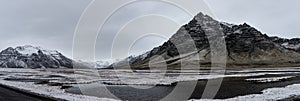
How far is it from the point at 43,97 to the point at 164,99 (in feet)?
43.7

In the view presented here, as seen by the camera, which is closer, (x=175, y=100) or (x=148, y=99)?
(x=175, y=100)

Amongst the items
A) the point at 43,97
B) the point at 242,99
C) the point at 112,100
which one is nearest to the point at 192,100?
the point at 242,99

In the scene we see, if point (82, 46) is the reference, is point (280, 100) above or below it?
below

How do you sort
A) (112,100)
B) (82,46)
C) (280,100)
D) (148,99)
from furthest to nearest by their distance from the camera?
(82,46) < (148,99) < (112,100) < (280,100)

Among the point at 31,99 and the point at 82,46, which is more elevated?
the point at 82,46

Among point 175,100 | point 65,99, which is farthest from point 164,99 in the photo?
point 65,99

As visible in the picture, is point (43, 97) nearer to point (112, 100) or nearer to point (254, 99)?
point (112, 100)

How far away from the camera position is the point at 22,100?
3161cm

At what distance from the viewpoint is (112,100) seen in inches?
1200

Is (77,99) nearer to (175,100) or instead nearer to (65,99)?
(65,99)

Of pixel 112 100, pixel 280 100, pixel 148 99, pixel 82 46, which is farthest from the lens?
pixel 82 46

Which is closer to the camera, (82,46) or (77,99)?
(77,99)

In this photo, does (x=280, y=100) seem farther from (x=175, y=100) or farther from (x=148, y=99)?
(x=148, y=99)

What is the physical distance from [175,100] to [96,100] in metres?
7.91
